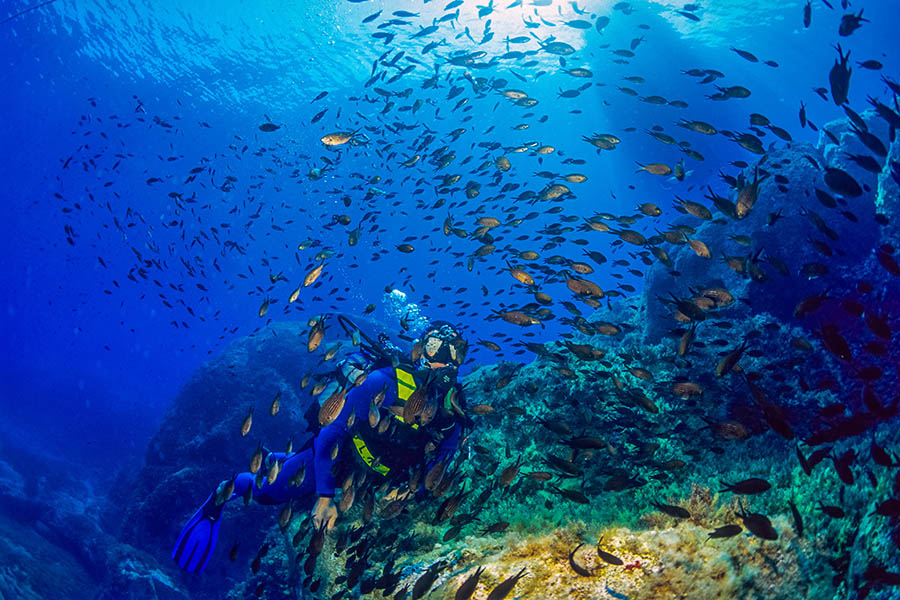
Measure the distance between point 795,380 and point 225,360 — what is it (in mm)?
16759

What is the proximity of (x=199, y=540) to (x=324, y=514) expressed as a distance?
2505 mm

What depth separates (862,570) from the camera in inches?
102

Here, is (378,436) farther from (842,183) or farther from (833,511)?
(842,183)

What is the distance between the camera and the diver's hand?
4.02m

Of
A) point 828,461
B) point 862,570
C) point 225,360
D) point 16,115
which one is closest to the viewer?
point 862,570

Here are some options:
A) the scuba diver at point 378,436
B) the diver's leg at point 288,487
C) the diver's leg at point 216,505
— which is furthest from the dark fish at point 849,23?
the diver's leg at point 288,487

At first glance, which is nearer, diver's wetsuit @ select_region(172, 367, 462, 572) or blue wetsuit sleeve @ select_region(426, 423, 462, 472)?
diver's wetsuit @ select_region(172, 367, 462, 572)

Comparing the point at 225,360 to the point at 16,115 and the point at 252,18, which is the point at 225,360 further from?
the point at 16,115

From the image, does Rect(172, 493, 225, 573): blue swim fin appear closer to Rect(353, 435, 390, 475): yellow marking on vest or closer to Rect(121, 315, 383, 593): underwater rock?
Rect(353, 435, 390, 475): yellow marking on vest

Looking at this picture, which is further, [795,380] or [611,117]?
[611,117]

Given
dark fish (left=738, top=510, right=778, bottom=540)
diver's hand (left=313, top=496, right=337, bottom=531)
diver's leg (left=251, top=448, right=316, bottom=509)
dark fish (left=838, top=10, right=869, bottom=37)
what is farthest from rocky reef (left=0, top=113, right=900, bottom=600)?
dark fish (left=838, top=10, right=869, bottom=37)

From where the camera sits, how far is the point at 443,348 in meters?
5.39

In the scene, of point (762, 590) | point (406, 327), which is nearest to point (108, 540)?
point (406, 327)

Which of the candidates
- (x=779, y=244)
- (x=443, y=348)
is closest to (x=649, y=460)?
(x=443, y=348)
